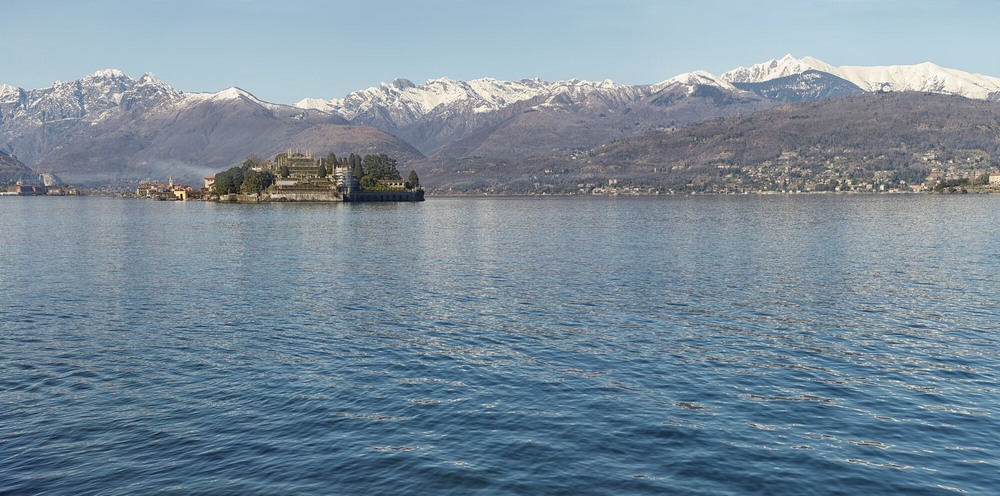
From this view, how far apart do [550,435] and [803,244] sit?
91.8 metres

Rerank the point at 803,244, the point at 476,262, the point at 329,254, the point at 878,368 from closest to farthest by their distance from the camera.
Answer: the point at 878,368 < the point at 476,262 < the point at 329,254 < the point at 803,244

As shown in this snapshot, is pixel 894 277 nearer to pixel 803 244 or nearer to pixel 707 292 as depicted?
pixel 707 292

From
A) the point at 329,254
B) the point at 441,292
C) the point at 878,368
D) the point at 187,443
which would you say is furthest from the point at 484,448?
the point at 329,254

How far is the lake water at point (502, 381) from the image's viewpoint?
26.8 meters

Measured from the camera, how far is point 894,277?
75.0m

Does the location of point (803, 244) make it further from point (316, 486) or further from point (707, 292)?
point (316, 486)

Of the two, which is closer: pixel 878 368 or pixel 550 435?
pixel 550 435

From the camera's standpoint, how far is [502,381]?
38.0m

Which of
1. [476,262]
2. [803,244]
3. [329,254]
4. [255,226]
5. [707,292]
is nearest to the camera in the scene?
[707,292]

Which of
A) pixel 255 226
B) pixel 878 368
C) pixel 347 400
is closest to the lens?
pixel 347 400

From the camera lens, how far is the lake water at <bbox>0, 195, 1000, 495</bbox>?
2684cm

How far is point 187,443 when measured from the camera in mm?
29531

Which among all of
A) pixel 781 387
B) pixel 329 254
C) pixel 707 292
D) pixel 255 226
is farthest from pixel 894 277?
pixel 255 226

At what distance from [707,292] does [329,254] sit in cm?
5384
